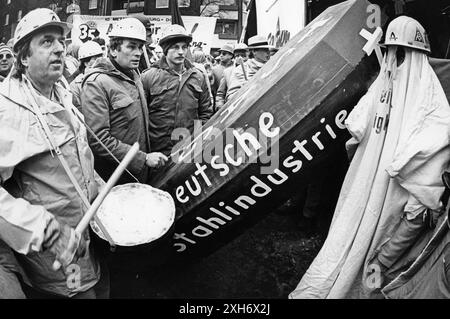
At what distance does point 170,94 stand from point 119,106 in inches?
31.6

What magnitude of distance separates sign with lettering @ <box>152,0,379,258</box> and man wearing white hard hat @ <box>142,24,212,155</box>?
1.00 metres

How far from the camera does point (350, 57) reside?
296cm

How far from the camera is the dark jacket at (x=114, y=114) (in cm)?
325

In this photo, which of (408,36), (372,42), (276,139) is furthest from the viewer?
(372,42)

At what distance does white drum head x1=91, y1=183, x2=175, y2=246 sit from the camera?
2.53 meters

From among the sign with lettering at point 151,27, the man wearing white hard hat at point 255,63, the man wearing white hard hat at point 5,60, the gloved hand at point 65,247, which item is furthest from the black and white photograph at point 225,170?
the sign with lettering at point 151,27

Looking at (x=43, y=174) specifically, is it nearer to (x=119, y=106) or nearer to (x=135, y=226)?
(x=135, y=226)

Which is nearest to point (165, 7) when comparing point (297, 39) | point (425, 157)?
point (297, 39)

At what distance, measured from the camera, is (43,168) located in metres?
2.20

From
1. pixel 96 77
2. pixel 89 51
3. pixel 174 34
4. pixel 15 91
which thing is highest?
pixel 174 34

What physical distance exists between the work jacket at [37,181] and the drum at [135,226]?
16 cm

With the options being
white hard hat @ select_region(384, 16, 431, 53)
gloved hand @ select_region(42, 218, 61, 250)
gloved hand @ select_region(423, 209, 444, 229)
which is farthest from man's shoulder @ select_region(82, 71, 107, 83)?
gloved hand @ select_region(423, 209, 444, 229)

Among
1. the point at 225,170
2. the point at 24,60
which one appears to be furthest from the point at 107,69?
the point at 225,170

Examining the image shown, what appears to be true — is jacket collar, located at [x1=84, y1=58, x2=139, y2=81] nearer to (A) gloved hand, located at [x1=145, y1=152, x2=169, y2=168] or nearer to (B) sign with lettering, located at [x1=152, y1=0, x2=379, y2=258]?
(A) gloved hand, located at [x1=145, y1=152, x2=169, y2=168]
